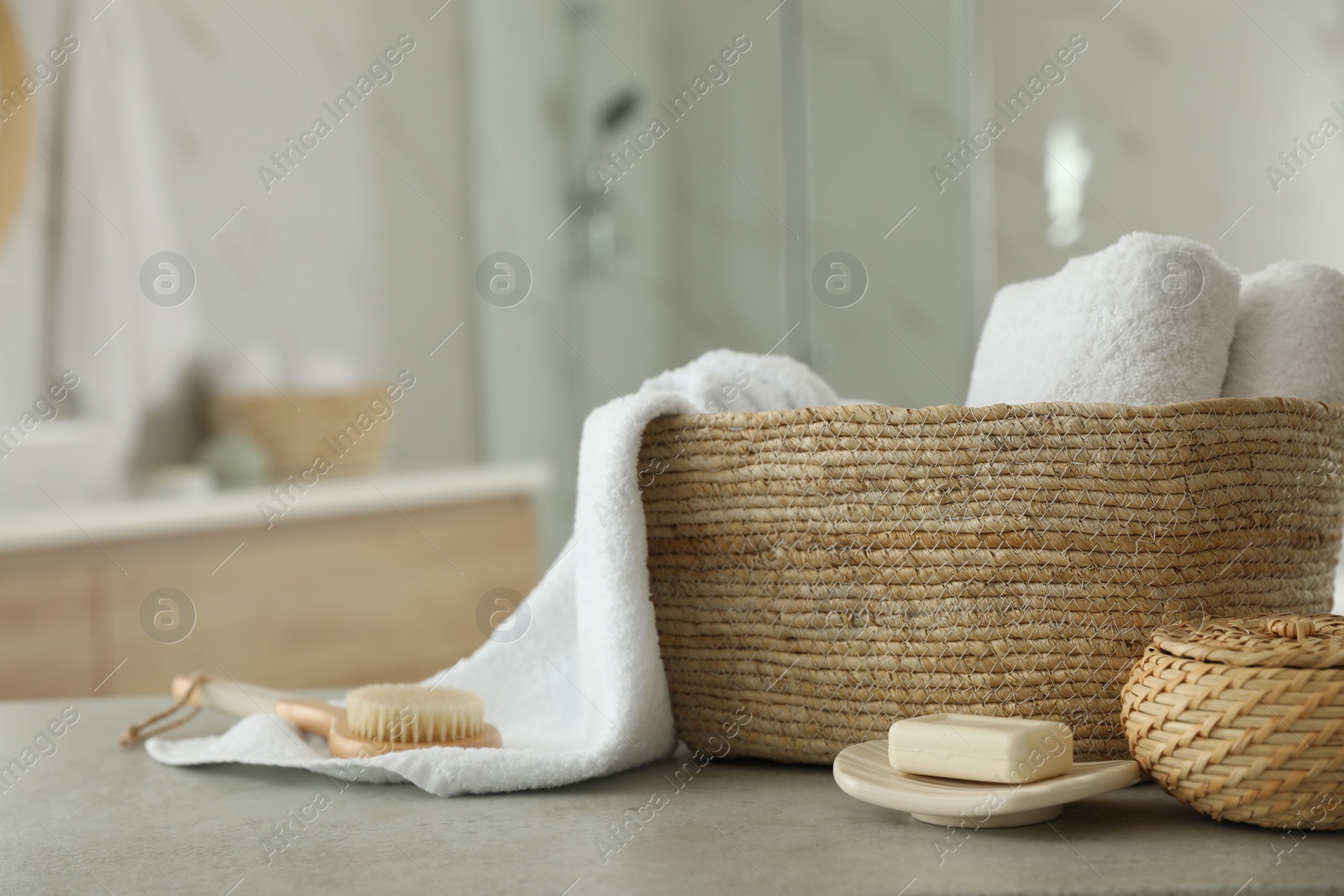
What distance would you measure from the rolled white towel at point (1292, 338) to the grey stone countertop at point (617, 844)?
8.7 inches

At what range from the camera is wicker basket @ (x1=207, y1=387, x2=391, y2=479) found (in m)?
2.08

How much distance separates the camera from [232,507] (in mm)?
1657

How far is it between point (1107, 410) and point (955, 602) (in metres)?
0.11

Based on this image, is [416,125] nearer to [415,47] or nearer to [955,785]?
[415,47]

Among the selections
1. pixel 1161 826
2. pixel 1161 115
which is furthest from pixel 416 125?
pixel 1161 826

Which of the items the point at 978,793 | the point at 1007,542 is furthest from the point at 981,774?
the point at 1007,542

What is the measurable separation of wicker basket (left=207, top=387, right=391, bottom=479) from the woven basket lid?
180 cm

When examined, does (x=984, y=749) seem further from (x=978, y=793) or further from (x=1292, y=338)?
(x=1292, y=338)

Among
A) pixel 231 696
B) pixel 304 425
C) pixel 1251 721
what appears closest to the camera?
pixel 1251 721

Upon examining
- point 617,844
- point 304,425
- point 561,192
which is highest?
point 561,192

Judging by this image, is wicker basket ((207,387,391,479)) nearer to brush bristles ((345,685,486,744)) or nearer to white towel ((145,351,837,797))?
white towel ((145,351,837,797))

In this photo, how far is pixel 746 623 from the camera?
0.61m

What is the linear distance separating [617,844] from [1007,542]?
224 millimetres

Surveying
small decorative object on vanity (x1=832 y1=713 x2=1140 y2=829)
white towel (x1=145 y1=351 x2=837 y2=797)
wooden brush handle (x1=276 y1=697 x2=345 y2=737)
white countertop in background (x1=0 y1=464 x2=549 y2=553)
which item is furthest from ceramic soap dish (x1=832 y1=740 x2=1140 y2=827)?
white countertop in background (x1=0 y1=464 x2=549 y2=553)
